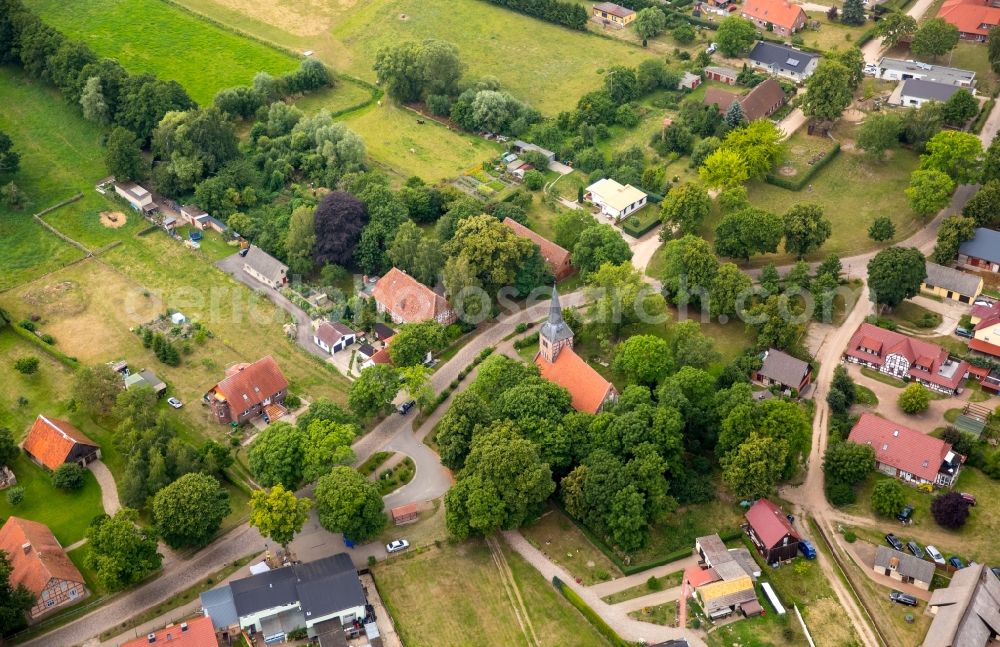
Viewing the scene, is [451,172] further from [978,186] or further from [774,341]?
[978,186]

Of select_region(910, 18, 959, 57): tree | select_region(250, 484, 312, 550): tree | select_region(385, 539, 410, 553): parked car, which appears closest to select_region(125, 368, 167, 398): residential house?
select_region(250, 484, 312, 550): tree

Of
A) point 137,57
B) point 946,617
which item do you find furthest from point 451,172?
point 946,617

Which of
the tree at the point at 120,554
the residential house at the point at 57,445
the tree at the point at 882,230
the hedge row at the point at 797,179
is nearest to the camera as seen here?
the tree at the point at 120,554

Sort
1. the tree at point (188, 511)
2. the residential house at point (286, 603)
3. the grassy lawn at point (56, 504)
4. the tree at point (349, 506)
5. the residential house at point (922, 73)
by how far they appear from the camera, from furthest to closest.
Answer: the residential house at point (922, 73) < the grassy lawn at point (56, 504) < the tree at point (349, 506) < the tree at point (188, 511) < the residential house at point (286, 603)

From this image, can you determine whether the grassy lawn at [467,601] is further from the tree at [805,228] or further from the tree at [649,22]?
the tree at [649,22]

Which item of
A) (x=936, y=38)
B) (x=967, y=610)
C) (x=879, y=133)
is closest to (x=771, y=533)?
(x=967, y=610)

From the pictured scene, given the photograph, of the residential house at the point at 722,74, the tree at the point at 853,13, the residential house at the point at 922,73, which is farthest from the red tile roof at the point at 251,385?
the tree at the point at 853,13

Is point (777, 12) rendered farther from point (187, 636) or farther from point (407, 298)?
point (187, 636)
